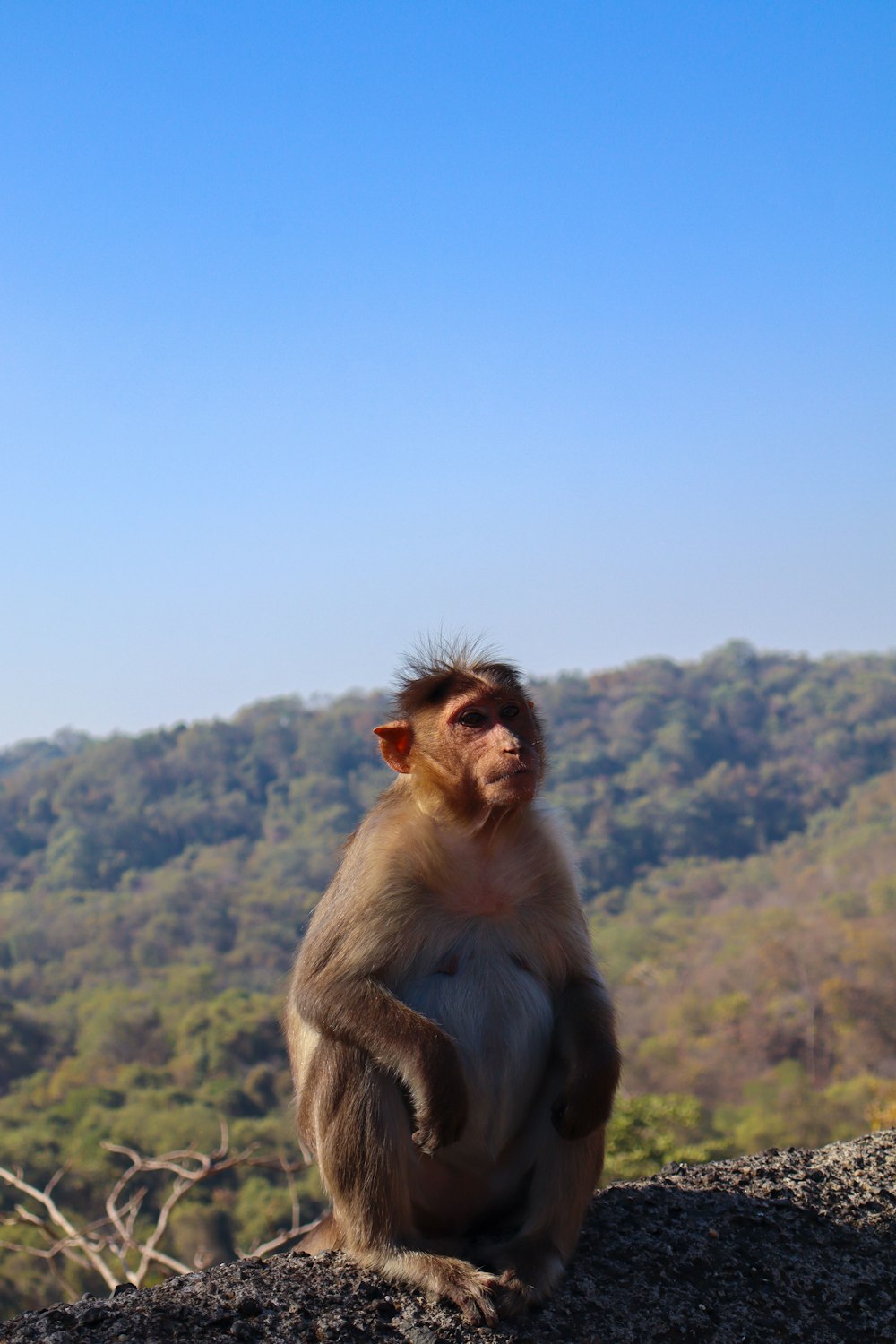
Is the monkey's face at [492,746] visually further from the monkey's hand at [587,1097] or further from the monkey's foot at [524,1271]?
the monkey's foot at [524,1271]

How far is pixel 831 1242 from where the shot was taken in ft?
15.6

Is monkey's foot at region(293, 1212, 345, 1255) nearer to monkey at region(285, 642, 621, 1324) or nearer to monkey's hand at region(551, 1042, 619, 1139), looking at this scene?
monkey at region(285, 642, 621, 1324)

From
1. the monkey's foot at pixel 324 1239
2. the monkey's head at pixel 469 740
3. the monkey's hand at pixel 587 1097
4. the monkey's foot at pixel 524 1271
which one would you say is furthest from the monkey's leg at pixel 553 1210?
the monkey's head at pixel 469 740

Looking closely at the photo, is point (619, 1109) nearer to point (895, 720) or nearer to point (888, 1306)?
point (888, 1306)

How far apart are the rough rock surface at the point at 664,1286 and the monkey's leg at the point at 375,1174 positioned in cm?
7

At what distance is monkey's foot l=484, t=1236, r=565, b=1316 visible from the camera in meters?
3.72

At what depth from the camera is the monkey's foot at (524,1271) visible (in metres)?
3.72

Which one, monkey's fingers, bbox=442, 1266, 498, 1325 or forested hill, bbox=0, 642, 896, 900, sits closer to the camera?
monkey's fingers, bbox=442, 1266, 498, 1325

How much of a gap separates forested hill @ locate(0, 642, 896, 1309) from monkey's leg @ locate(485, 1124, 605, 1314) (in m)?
15.5

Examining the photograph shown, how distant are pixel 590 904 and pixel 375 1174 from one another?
21.2m

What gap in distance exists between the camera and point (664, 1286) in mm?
4188

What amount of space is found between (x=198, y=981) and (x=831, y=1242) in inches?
2067

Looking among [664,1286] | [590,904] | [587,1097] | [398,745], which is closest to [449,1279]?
[587,1097]

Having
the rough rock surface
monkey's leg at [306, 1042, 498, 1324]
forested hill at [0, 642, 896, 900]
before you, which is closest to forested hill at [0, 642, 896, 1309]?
forested hill at [0, 642, 896, 900]
